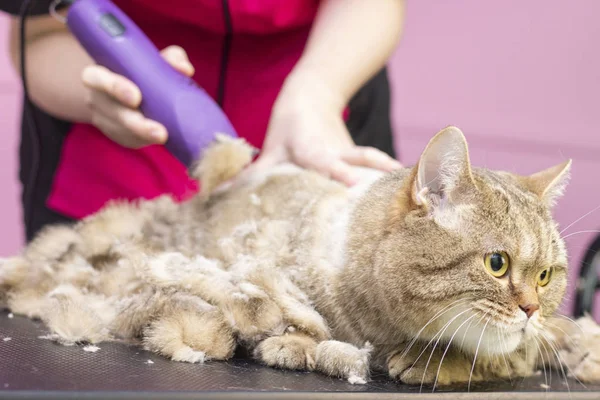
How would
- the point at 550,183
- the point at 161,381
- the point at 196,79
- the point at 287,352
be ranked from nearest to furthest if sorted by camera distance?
the point at 161,381 → the point at 287,352 → the point at 550,183 → the point at 196,79

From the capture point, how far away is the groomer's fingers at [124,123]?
1023 millimetres

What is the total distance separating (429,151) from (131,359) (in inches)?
15.1

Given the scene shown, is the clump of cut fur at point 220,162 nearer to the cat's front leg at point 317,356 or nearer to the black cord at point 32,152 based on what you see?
the cat's front leg at point 317,356

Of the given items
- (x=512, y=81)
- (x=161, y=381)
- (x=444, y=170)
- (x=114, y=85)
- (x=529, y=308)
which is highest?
(x=512, y=81)

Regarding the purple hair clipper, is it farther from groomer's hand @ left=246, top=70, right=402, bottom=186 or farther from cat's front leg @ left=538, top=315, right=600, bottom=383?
cat's front leg @ left=538, top=315, right=600, bottom=383

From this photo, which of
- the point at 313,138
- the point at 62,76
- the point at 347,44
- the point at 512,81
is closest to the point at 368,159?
the point at 313,138

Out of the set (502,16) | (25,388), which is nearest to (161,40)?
(25,388)

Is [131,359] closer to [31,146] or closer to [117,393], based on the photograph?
[117,393]

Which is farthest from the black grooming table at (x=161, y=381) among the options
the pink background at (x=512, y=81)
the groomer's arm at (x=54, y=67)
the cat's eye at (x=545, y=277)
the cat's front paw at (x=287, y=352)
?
the pink background at (x=512, y=81)

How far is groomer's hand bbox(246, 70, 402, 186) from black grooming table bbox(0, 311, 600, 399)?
1.20 ft

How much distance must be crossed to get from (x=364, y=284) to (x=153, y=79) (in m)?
0.46

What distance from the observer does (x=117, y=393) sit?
58 cm

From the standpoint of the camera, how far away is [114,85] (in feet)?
3.36

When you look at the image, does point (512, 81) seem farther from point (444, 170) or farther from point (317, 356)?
point (317, 356)
